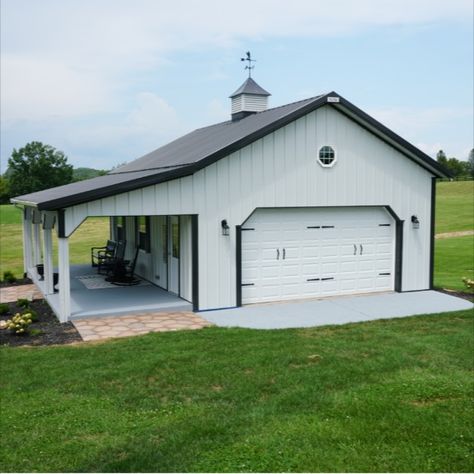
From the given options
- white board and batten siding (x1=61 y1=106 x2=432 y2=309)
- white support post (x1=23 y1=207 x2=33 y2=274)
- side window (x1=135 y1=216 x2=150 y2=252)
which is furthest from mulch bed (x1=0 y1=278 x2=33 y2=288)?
white board and batten siding (x1=61 y1=106 x2=432 y2=309)

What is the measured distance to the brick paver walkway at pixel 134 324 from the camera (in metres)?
9.79

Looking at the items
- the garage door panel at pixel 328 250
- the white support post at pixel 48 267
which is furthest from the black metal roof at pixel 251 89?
the white support post at pixel 48 267

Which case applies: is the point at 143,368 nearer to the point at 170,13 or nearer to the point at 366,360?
the point at 366,360

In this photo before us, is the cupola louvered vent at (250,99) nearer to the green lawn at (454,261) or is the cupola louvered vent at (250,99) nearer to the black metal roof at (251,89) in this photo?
the black metal roof at (251,89)

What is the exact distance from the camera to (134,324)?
10.4 m

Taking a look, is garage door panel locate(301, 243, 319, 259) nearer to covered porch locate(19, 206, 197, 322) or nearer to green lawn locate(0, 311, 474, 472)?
covered porch locate(19, 206, 197, 322)

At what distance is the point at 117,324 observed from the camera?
411 inches

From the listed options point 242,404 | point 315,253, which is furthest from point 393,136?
point 242,404

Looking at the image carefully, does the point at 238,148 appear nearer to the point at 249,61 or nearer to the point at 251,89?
the point at 251,89

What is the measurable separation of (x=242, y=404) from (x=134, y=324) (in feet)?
14.5

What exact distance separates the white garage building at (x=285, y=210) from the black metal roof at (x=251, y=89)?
1.80m

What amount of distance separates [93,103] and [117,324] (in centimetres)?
1135

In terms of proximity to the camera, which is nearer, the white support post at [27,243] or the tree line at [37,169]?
the white support post at [27,243]

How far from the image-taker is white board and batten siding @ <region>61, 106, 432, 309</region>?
36.8 feet
